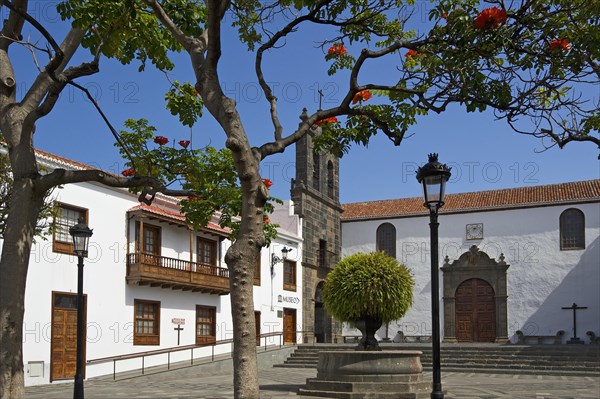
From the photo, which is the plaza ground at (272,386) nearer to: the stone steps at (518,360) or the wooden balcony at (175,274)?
the stone steps at (518,360)

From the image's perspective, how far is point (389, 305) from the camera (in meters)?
14.1

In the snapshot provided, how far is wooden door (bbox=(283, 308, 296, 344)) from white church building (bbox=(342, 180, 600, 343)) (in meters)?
4.13

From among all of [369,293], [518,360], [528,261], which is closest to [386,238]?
[528,261]

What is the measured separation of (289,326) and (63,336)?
39.0 feet

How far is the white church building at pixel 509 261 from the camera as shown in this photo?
1136 inches

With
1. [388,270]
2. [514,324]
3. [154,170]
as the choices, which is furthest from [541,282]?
[154,170]

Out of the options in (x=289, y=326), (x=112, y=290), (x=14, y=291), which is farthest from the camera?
(x=289, y=326)

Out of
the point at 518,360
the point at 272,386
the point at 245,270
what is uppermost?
the point at 245,270

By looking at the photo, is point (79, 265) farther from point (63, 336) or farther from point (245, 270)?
point (63, 336)

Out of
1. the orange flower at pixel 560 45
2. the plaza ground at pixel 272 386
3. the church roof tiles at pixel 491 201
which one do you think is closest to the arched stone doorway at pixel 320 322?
the church roof tiles at pixel 491 201

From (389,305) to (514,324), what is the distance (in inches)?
681

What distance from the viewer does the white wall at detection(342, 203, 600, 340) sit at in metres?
28.7

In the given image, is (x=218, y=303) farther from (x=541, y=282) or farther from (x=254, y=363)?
(x=254, y=363)

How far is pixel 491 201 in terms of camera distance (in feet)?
104
